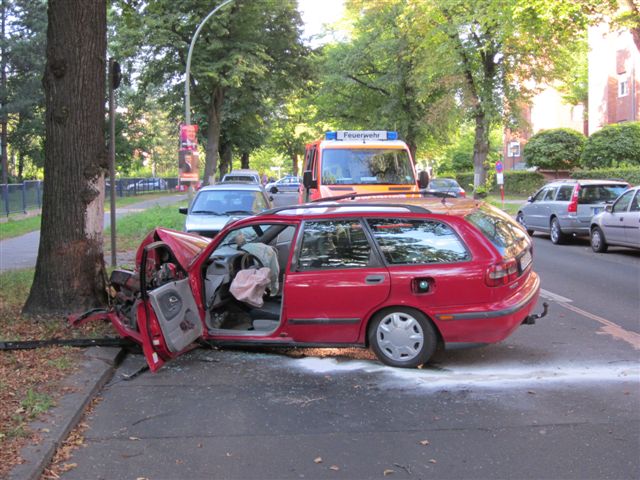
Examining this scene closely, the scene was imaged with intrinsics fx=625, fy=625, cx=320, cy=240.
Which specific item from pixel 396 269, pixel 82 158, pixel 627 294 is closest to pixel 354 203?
pixel 396 269

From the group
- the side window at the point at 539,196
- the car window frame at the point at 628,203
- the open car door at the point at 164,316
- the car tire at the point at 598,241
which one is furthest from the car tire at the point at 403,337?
the side window at the point at 539,196

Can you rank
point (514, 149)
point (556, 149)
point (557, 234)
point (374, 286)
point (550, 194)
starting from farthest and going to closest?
point (514, 149)
point (556, 149)
point (550, 194)
point (557, 234)
point (374, 286)

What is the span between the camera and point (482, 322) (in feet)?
17.4

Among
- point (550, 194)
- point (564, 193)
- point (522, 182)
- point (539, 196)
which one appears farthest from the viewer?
point (522, 182)

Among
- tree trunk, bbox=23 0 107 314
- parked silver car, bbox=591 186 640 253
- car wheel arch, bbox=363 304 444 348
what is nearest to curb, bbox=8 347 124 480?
tree trunk, bbox=23 0 107 314

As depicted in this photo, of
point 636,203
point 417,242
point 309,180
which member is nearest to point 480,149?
point 636,203

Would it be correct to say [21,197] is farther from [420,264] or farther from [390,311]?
[420,264]

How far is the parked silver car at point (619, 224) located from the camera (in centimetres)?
1262

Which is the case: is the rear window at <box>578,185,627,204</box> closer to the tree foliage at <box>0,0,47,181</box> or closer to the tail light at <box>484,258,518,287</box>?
the tail light at <box>484,258,518,287</box>

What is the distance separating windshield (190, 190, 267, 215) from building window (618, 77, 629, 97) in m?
33.2

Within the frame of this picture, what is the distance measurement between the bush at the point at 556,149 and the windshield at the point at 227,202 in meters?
31.2

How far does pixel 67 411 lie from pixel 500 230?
3954 millimetres

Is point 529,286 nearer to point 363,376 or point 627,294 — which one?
point 363,376

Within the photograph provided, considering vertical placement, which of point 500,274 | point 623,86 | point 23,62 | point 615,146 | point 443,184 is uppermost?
point 23,62
